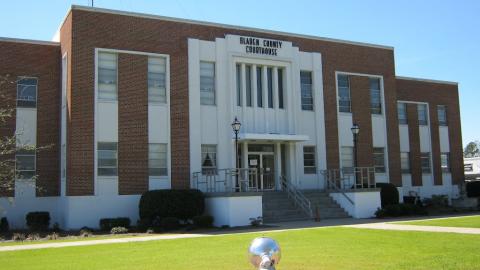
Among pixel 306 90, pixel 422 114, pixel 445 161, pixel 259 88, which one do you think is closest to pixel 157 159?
pixel 259 88

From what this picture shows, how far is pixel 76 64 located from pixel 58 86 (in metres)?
2.78

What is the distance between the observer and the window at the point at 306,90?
30656 millimetres

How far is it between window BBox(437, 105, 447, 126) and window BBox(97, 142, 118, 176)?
81.1ft

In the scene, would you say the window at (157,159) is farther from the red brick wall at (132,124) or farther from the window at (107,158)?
the window at (107,158)

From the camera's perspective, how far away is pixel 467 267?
10.3m

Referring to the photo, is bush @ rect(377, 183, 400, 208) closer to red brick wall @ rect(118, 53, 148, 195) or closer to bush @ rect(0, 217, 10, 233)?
red brick wall @ rect(118, 53, 148, 195)

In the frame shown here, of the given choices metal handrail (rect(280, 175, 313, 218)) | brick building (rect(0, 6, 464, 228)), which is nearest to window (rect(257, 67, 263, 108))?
brick building (rect(0, 6, 464, 228))

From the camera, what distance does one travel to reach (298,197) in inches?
1054

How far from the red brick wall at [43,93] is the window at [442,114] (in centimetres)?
2645

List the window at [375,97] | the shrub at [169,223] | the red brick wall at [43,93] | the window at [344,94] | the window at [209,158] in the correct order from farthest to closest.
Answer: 1. the window at [375,97]
2. the window at [344,94]
3. the window at [209,158]
4. the red brick wall at [43,93]
5. the shrub at [169,223]

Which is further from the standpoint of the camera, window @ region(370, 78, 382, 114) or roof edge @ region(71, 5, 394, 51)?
window @ region(370, 78, 382, 114)

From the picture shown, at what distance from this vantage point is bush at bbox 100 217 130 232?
75.9 feet

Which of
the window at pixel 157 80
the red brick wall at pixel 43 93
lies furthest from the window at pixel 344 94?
the red brick wall at pixel 43 93

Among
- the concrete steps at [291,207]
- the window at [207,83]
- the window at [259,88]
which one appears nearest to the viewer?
the concrete steps at [291,207]
